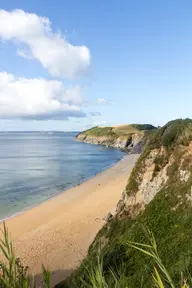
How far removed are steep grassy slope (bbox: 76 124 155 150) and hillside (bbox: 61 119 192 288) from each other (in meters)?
102

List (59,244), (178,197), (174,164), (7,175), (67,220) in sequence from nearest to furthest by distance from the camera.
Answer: (178,197)
(174,164)
(59,244)
(67,220)
(7,175)

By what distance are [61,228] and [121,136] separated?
11712cm

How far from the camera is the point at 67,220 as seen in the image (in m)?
31.6

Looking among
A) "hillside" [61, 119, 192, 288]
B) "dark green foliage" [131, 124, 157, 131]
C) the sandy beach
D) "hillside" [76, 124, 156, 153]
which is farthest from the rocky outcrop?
"hillside" [61, 119, 192, 288]

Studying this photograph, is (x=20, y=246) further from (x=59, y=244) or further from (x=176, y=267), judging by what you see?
(x=176, y=267)

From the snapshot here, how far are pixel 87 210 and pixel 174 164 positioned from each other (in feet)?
63.2

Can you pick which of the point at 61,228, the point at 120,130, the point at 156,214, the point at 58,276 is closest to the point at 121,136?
the point at 120,130

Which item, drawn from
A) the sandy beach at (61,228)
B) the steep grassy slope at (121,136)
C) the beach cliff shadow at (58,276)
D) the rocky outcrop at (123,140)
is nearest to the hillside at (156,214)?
the beach cliff shadow at (58,276)

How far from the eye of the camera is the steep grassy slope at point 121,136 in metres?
135

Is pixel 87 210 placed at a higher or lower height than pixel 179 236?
lower

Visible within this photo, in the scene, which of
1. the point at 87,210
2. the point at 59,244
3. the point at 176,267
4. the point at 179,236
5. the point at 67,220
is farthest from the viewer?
the point at 87,210

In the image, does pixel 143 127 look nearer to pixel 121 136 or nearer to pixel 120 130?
pixel 120 130

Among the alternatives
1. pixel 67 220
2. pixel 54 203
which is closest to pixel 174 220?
pixel 67 220

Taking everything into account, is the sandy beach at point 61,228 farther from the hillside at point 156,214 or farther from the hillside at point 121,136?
the hillside at point 121,136
